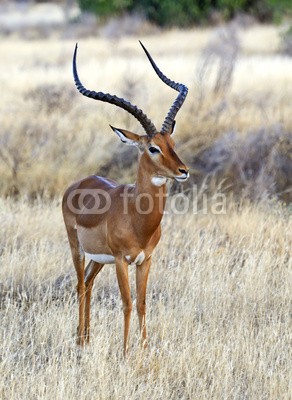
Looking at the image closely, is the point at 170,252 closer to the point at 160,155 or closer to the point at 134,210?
the point at 134,210

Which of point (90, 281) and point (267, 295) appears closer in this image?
point (90, 281)

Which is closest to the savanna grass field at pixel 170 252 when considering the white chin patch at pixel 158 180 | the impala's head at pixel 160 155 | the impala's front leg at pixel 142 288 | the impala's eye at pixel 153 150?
the impala's front leg at pixel 142 288

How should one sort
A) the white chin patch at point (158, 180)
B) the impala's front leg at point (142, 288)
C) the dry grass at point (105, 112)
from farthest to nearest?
the dry grass at point (105, 112) → the impala's front leg at point (142, 288) → the white chin patch at point (158, 180)

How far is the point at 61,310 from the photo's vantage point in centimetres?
654

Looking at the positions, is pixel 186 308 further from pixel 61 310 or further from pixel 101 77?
pixel 101 77

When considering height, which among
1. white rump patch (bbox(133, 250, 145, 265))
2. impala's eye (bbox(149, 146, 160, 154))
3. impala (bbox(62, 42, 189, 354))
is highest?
impala's eye (bbox(149, 146, 160, 154))

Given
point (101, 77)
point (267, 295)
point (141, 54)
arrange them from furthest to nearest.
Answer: point (141, 54) → point (101, 77) → point (267, 295)

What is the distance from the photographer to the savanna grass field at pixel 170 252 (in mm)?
5418

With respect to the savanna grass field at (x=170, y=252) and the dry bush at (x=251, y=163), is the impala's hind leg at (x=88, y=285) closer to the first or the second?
the savanna grass field at (x=170, y=252)

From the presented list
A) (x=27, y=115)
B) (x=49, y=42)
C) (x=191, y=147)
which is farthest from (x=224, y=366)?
(x=49, y=42)

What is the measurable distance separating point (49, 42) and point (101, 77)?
621 inches

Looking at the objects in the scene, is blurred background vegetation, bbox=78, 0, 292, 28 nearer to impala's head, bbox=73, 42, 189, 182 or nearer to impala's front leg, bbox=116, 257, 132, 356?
impala's head, bbox=73, 42, 189, 182

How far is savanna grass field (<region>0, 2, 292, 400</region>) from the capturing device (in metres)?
5.42

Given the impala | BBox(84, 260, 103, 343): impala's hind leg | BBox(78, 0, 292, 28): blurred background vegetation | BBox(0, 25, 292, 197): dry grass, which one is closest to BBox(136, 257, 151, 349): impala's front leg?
the impala
